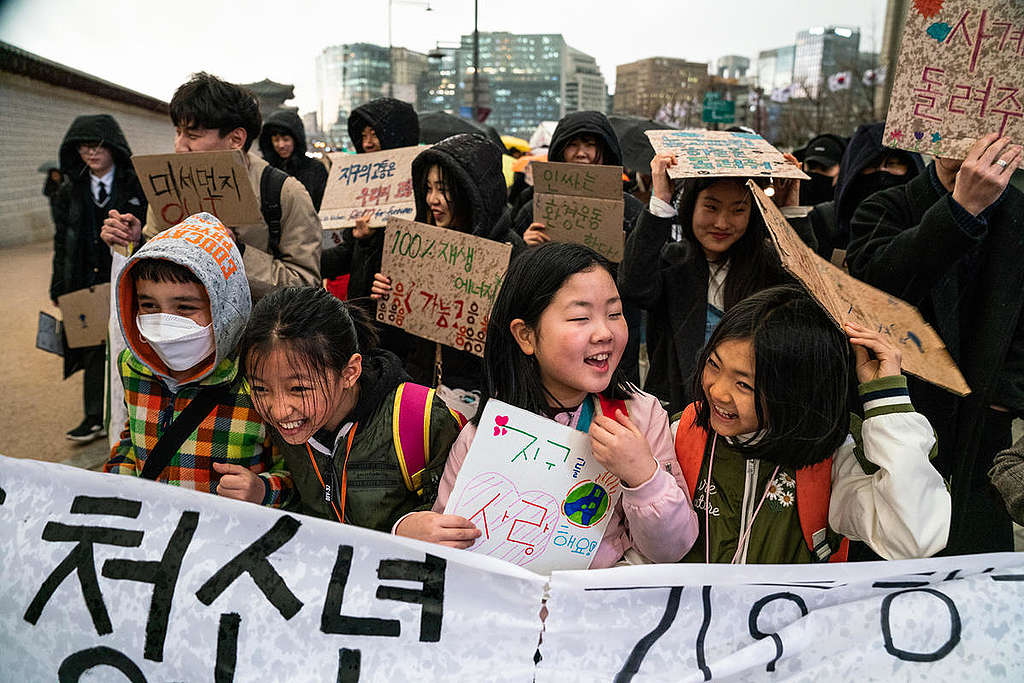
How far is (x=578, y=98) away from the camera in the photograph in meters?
53.8

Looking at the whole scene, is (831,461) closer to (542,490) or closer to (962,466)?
(542,490)

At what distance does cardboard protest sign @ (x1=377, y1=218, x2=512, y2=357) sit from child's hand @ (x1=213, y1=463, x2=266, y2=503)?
1064 mm

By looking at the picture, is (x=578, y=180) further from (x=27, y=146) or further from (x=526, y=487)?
(x=27, y=146)

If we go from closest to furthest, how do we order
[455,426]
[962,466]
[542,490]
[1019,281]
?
[542,490], [455,426], [1019,281], [962,466]

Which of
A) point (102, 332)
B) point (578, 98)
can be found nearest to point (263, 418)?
point (102, 332)

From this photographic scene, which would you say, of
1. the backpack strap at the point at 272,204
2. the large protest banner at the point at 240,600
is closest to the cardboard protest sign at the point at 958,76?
the large protest banner at the point at 240,600

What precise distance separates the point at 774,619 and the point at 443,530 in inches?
27.0

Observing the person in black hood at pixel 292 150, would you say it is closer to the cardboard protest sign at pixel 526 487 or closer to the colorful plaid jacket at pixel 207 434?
the colorful plaid jacket at pixel 207 434

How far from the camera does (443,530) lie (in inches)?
59.9

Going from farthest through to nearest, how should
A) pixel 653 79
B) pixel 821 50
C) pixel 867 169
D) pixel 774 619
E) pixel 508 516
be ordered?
pixel 653 79
pixel 821 50
pixel 867 169
pixel 508 516
pixel 774 619

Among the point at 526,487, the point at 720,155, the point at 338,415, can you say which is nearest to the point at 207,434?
the point at 338,415

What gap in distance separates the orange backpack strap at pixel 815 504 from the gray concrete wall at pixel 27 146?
3.61 meters

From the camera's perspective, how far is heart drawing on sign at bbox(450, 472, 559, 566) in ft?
5.14

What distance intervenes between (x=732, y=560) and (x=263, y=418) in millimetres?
1278
